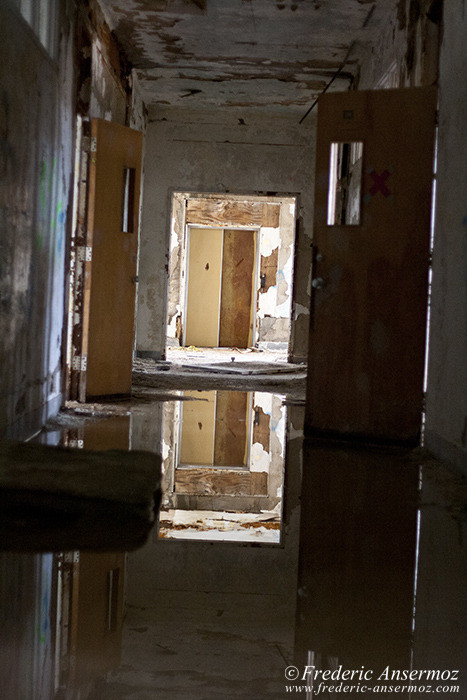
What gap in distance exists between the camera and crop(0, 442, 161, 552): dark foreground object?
2408 mm

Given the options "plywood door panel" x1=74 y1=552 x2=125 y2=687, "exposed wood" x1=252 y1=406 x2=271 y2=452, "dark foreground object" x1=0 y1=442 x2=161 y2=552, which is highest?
"dark foreground object" x1=0 y1=442 x2=161 y2=552

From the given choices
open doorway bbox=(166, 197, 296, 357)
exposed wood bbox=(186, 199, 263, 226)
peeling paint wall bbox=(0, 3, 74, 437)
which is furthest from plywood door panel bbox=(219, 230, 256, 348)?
peeling paint wall bbox=(0, 3, 74, 437)

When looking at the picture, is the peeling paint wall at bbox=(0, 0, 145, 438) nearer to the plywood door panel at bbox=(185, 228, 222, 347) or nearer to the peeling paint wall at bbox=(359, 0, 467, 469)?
the peeling paint wall at bbox=(359, 0, 467, 469)

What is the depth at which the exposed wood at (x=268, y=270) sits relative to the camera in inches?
548

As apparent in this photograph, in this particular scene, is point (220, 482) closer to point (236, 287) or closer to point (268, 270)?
point (268, 270)

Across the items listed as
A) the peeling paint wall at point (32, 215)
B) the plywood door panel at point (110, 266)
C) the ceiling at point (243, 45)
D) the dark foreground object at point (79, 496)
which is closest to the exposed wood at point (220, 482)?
the dark foreground object at point (79, 496)

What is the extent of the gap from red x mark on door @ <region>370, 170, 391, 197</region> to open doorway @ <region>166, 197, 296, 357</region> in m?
9.47

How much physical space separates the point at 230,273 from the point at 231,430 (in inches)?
387

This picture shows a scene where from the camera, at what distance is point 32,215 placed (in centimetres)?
396

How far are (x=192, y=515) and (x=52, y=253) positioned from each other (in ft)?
7.79

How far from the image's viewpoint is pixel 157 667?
1.52 meters

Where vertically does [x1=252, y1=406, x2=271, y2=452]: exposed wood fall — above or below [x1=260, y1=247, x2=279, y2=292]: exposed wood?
below

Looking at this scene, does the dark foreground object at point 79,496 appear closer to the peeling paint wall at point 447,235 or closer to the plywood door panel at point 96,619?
the plywood door panel at point 96,619

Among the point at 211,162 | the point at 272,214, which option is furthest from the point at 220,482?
the point at 272,214
